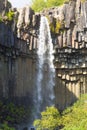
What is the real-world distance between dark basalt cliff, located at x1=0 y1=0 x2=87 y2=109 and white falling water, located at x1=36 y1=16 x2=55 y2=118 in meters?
0.39

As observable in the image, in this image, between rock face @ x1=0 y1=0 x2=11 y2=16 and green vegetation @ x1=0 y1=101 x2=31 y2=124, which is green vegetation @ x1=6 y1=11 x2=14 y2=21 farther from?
green vegetation @ x1=0 y1=101 x2=31 y2=124

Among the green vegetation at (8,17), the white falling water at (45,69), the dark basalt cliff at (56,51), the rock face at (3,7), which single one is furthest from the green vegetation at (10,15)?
the white falling water at (45,69)

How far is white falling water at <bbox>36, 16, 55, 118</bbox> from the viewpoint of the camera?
2866 centimetres

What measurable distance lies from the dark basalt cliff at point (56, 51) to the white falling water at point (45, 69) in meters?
0.39

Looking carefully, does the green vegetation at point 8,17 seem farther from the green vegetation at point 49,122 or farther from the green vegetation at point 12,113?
the green vegetation at point 49,122

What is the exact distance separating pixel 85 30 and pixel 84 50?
142cm

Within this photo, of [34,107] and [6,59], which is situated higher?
[6,59]

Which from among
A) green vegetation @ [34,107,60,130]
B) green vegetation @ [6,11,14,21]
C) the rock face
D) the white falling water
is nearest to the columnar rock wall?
the white falling water

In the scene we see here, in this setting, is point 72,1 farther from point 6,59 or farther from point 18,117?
point 18,117

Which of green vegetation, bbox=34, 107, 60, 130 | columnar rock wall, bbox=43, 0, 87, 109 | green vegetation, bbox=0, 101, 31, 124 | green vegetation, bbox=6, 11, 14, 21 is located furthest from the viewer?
columnar rock wall, bbox=43, 0, 87, 109

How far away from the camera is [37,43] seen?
2827cm

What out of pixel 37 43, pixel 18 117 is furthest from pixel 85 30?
pixel 18 117

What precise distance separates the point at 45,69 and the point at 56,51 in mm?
1669

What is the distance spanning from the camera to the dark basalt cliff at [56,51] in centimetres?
2641
